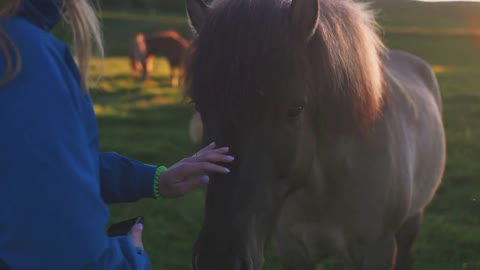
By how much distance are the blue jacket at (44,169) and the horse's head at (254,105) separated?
796 millimetres

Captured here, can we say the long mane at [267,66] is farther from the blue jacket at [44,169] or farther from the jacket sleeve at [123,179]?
the blue jacket at [44,169]

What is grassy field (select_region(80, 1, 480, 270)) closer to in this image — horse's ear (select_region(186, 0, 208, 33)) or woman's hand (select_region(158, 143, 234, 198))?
woman's hand (select_region(158, 143, 234, 198))

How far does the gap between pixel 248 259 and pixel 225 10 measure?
2.91 ft

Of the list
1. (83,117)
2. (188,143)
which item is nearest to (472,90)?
(188,143)

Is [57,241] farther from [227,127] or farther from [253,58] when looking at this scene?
[253,58]

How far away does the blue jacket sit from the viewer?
99 cm

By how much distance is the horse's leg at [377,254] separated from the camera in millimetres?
2902

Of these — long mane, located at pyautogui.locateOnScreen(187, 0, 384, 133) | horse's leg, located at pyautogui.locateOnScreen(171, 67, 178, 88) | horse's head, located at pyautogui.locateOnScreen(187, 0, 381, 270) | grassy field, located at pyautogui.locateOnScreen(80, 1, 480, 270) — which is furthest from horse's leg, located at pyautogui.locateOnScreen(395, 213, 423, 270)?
horse's leg, located at pyautogui.locateOnScreen(171, 67, 178, 88)

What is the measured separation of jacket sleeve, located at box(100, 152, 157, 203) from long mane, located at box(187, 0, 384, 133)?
35 cm

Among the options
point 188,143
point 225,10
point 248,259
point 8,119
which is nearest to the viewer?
point 8,119

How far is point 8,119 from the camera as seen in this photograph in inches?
39.2

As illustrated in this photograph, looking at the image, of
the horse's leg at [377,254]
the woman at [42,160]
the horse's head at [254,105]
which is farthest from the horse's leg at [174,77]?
the woman at [42,160]

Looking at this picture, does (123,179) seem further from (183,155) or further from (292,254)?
(183,155)

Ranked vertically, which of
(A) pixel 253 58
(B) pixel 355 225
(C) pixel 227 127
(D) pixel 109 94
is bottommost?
(D) pixel 109 94
